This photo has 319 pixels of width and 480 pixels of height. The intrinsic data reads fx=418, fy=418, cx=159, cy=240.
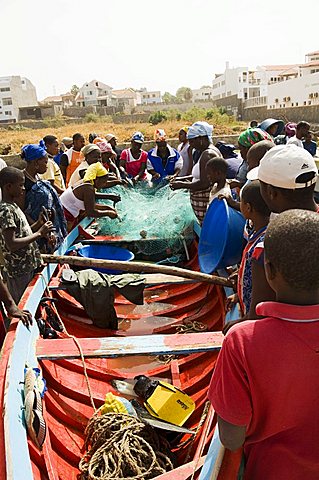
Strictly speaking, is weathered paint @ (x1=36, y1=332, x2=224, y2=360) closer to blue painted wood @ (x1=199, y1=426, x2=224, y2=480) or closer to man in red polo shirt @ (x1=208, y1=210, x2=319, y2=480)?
blue painted wood @ (x1=199, y1=426, x2=224, y2=480)

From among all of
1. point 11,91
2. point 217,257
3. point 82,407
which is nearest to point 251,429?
point 82,407

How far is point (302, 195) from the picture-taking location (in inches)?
79.0

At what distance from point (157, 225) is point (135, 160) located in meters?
3.34

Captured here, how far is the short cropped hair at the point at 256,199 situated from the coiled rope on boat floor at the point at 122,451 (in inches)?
58.2

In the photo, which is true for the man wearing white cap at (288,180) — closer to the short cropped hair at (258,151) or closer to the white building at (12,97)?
the short cropped hair at (258,151)

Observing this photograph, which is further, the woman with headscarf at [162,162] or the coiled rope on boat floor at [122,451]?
the woman with headscarf at [162,162]

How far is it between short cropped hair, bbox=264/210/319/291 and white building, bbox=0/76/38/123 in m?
65.8

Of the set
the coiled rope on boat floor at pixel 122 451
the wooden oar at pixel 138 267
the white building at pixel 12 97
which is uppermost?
the white building at pixel 12 97

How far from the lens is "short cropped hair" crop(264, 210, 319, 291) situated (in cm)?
121

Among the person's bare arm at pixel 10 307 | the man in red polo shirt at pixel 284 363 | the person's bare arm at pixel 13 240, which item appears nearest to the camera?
the man in red polo shirt at pixel 284 363

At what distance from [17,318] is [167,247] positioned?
2.84 m

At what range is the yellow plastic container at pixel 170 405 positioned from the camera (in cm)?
273

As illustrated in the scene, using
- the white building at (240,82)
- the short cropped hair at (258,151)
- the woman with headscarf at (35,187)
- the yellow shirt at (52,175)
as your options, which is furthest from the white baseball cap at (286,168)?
the white building at (240,82)

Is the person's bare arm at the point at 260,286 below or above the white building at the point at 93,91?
below
